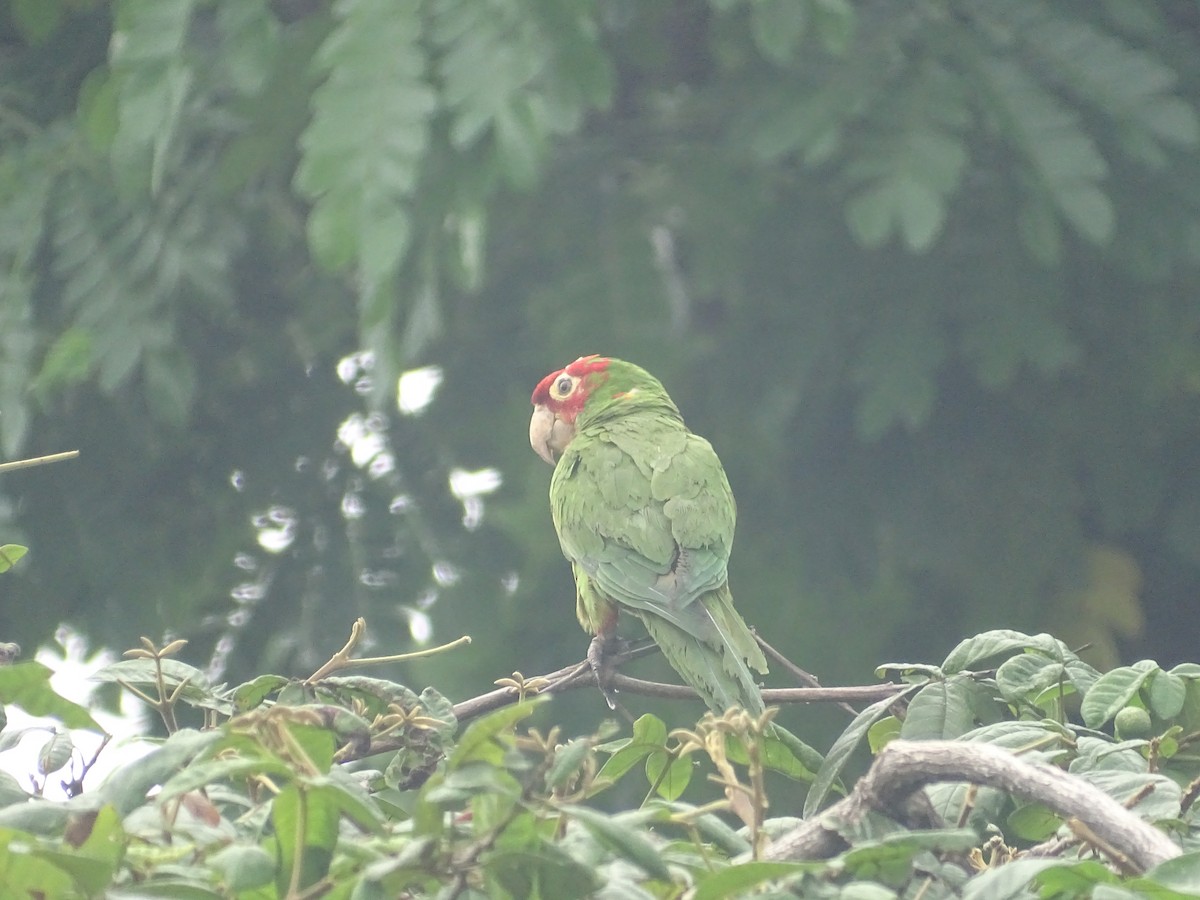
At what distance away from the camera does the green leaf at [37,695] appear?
1.11 metres

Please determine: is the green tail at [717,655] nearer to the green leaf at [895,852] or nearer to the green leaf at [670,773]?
the green leaf at [670,773]

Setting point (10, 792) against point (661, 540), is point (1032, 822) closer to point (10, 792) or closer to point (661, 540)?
point (10, 792)

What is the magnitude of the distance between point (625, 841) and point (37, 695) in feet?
1.81

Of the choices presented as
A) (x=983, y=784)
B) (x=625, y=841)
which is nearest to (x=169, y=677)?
(x=625, y=841)

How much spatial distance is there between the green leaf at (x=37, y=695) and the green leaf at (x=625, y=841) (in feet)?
1.60

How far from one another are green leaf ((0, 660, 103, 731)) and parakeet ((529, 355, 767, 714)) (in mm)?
1159

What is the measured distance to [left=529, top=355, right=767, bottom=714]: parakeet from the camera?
2.39 meters

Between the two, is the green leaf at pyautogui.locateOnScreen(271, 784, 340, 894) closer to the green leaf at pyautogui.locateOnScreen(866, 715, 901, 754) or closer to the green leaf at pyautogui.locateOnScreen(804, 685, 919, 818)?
the green leaf at pyautogui.locateOnScreen(804, 685, 919, 818)

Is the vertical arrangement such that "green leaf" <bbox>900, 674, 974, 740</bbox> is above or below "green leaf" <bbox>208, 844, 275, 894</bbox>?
below

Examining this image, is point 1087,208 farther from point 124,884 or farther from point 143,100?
point 124,884

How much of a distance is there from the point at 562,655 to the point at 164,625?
123cm

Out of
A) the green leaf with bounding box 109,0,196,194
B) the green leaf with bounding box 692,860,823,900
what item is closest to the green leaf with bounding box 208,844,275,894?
the green leaf with bounding box 692,860,823,900

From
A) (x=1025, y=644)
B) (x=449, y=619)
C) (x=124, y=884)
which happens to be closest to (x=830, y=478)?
(x=449, y=619)

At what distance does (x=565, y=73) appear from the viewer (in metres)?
2.85
